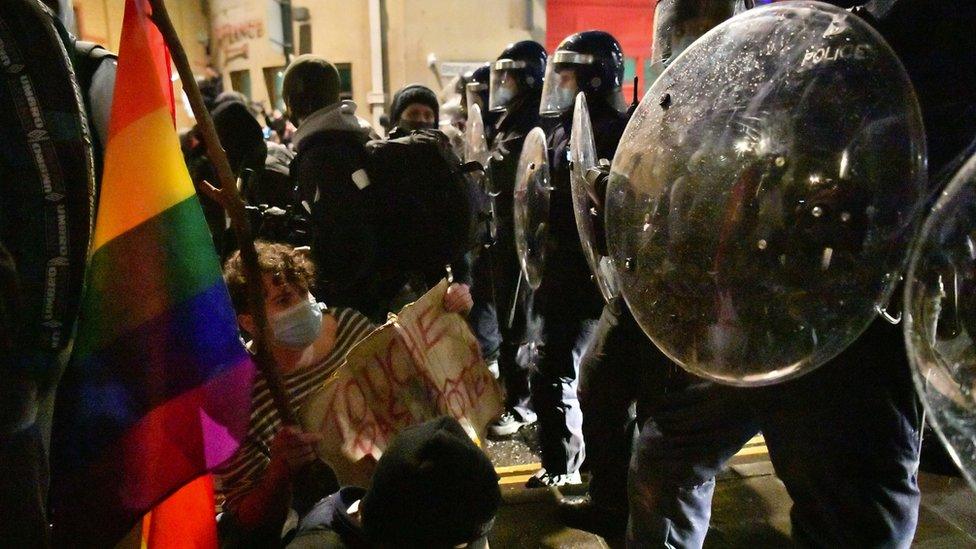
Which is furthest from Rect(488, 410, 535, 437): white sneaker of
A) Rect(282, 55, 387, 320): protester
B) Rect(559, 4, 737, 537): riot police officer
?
Rect(282, 55, 387, 320): protester

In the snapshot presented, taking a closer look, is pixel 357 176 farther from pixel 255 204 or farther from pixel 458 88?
pixel 458 88

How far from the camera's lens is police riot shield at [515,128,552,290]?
3055 mm

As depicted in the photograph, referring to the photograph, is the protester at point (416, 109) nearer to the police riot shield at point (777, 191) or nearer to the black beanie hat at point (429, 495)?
the police riot shield at point (777, 191)

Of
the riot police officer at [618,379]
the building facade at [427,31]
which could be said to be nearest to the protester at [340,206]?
the riot police officer at [618,379]

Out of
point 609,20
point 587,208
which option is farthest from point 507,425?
point 609,20

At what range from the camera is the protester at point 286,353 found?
171cm

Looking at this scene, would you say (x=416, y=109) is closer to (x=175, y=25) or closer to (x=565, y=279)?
(x=565, y=279)

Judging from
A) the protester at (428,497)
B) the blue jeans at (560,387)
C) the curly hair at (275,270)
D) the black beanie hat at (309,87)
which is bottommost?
the blue jeans at (560,387)

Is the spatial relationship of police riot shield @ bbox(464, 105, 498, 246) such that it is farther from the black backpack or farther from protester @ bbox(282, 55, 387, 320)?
protester @ bbox(282, 55, 387, 320)

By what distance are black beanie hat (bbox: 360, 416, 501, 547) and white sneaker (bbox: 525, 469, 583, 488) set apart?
6.23 feet

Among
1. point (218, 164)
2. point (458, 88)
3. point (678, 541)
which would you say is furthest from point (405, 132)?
point (458, 88)

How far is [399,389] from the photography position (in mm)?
2115

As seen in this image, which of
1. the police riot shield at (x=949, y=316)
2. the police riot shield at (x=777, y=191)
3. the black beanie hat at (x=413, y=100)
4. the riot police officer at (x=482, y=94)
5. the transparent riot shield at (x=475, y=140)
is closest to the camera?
the police riot shield at (x=949, y=316)

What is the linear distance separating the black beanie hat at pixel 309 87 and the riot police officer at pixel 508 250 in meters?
1.10
